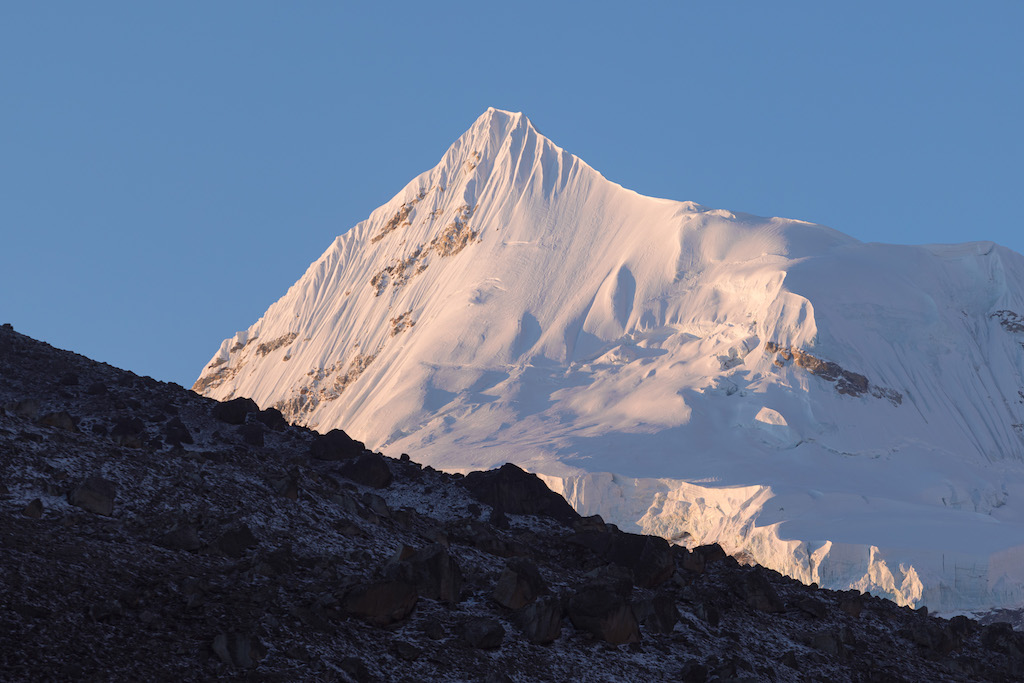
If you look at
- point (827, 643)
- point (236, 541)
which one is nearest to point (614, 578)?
point (827, 643)

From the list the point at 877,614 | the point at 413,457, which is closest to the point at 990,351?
the point at 413,457

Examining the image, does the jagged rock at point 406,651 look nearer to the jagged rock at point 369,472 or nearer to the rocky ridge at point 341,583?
the rocky ridge at point 341,583

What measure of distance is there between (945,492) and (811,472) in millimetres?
14202

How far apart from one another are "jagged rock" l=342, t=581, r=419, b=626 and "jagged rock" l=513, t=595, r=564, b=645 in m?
2.58

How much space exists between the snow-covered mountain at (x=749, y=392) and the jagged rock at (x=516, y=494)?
80.7 m

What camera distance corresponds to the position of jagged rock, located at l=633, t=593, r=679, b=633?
2947cm

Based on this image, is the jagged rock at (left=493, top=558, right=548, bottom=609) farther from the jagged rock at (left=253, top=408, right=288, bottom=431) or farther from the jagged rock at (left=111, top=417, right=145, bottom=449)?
the jagged rock at (left=253, top=408, right=288, bottom=431)

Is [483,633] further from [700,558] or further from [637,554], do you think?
[700,558]

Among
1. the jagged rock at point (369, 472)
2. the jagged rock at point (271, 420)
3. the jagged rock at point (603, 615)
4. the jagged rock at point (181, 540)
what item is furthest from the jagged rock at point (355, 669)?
the jagged rock at point (271, 420)

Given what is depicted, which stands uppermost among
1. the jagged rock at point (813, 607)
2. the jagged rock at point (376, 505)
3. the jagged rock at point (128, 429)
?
the jagged rock at point (813, 607)

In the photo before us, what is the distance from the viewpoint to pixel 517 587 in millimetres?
27984

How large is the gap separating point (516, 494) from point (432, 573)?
13150mm

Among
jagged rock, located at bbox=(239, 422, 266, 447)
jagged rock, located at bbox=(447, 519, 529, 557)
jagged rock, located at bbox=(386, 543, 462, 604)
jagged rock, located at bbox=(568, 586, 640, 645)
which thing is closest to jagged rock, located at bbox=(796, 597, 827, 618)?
jagged rock, located at bbox=(447, 519, 529, 557)

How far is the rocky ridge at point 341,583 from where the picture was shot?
22.4 m
